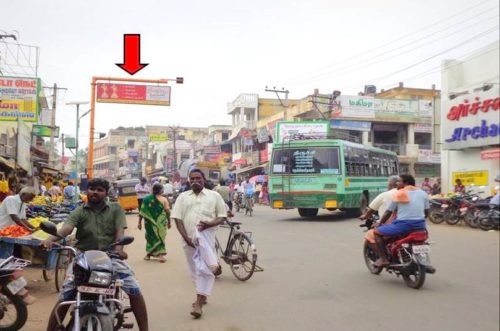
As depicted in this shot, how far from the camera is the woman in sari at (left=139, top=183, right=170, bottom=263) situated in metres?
9.22

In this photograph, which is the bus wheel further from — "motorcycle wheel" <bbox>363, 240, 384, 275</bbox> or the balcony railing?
the balcony railing

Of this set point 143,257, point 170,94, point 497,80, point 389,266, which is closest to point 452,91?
point 497,80

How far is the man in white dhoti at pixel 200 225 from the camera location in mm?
5293

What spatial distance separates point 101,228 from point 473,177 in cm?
334

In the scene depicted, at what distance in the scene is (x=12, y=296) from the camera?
4.76 m

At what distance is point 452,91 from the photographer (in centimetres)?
154

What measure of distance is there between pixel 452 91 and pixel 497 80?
35 centimetres

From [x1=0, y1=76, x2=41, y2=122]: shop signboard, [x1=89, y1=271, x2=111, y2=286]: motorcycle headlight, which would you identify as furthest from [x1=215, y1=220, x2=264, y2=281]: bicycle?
[x1=0, y1=76, x2=41, y2=122]: shop signboard

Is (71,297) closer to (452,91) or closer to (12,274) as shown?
(12,274)

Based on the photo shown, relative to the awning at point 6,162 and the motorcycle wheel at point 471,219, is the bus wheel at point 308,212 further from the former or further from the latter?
the motorcycle wheel at point 471,219

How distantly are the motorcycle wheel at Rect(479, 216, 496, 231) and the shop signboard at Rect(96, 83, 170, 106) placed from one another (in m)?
18.7

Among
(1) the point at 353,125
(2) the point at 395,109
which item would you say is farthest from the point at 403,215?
(2) the point at 395,109

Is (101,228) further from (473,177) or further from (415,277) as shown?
(415,277)

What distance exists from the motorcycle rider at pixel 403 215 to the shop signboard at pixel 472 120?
7.61ft
